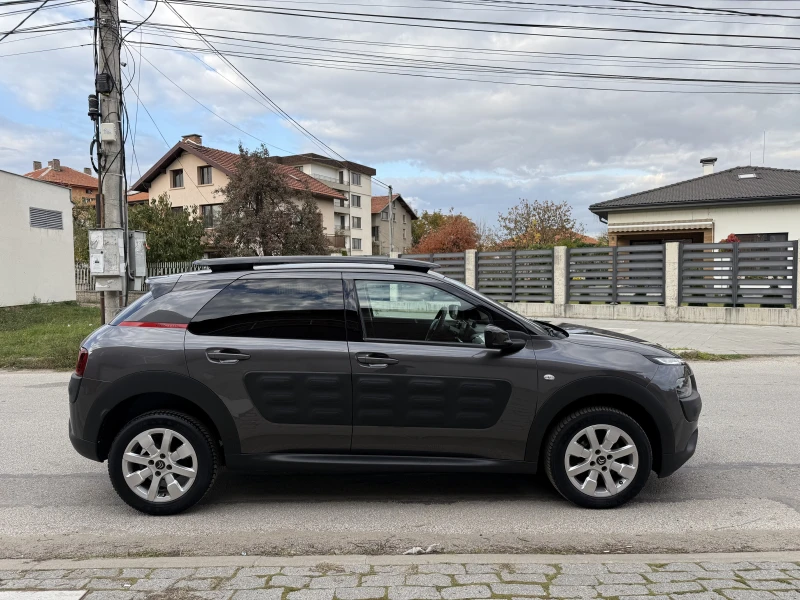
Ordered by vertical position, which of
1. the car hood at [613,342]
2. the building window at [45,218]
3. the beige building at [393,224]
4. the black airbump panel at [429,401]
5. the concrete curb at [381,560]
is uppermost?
the beige building at [393,224]

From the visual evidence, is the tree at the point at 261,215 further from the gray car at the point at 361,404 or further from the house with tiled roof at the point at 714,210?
the gray car at the point at 361,404

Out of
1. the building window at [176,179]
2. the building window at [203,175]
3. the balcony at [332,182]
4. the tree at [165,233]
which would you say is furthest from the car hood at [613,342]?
the balcony at [332,182]

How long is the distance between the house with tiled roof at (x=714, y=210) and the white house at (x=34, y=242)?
68.5 feet

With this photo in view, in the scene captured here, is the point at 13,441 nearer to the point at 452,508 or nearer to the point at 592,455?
the point at 452,508

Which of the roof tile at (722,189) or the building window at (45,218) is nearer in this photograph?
the building window at (45,218)

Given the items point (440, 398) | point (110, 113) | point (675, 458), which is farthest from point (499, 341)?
point (110, 113)

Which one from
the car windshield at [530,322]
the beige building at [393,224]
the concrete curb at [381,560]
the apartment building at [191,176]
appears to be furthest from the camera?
the beige building at [393,224]

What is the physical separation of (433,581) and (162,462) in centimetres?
203

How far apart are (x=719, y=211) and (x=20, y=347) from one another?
23.3 metres

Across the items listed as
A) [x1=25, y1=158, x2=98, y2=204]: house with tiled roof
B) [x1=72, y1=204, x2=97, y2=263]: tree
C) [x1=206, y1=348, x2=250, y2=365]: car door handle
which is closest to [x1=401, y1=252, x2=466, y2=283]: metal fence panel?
[x1=206, y1=348, x2=250, y2=365]: car door handle

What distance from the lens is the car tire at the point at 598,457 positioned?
4.12m

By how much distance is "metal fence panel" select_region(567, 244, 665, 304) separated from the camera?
55.6ft

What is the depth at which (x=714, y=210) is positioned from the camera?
24.0 metres

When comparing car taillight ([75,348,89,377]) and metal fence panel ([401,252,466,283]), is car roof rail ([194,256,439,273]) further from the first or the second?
metal fence panel ([401,252,466,283])
